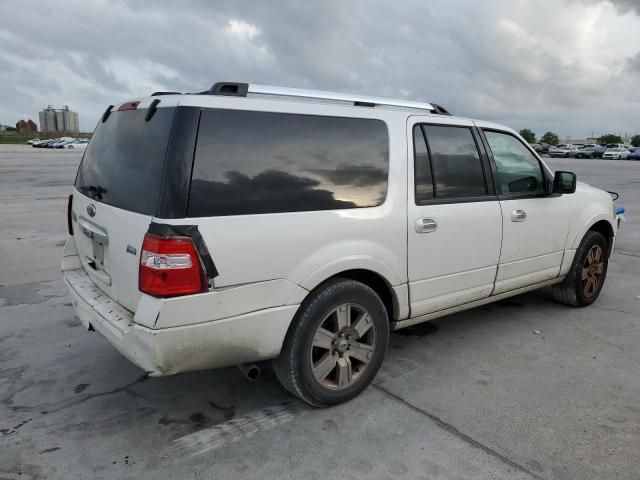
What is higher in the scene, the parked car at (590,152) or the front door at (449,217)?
the parked car at (590,152)

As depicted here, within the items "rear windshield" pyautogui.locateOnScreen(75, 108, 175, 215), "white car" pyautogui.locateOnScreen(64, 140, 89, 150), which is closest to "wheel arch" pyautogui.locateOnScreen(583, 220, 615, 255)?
"rear windshield" pyautogui.locateOnScreen(75, 108, 175, 215)

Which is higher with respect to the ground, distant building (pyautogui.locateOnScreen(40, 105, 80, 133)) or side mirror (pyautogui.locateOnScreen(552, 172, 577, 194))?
distant building (pyautogui.locateOnScreen(40, 105, 80, 133))

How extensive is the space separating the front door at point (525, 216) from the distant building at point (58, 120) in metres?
133

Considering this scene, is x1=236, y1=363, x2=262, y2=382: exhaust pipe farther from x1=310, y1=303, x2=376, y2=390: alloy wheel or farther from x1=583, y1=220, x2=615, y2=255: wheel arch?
x1=583, y1=220, x2=615, y2=255: wheel arch

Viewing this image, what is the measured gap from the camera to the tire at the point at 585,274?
488 centimetres

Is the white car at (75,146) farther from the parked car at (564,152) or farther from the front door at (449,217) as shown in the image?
the front door at (449,217)

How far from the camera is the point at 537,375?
12.1ft

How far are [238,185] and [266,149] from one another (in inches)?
11.0

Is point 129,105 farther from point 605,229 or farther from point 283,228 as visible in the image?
point 605,229

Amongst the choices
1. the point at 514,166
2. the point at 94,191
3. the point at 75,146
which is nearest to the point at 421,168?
the point at 514,166

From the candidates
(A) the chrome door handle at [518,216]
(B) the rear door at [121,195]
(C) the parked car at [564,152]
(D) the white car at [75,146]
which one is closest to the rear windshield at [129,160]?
(B) the rear door at [121,195]

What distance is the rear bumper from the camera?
2562mm

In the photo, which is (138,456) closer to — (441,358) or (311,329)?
(311,329)

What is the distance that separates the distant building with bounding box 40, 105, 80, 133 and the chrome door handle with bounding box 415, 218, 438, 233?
133584mm
